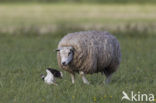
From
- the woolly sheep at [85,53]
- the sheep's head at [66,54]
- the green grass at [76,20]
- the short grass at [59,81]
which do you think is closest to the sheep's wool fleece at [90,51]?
the woolly sheep at [85,53]

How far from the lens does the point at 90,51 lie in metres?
10.8

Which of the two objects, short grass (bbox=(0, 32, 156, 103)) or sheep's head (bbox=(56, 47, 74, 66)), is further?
sheep's head (bbox=(56, 47, 74, 66))

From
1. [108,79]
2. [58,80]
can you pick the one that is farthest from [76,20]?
[58,80]

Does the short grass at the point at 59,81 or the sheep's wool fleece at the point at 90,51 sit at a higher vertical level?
the sheep's wool fleece at the point at 90,51

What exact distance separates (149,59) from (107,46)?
18.7 ft

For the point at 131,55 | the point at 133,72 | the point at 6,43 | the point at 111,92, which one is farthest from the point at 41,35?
the point at 111,92

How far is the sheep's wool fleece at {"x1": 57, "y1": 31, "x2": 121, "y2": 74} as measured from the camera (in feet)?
35.1

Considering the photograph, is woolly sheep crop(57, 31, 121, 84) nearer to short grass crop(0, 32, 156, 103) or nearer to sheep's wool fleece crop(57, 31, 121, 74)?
sheep's wool fleece crop(57, 31, 121, 74)

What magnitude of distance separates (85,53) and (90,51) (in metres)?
0.15

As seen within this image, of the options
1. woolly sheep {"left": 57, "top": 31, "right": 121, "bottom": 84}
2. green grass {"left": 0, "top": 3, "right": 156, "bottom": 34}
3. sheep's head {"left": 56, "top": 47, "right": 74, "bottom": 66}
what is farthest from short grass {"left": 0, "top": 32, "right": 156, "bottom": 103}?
green grass {"left": 0, "top": 3, "right": 156, "bottom": 34}

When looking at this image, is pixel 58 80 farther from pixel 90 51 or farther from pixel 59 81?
pixel 90 51

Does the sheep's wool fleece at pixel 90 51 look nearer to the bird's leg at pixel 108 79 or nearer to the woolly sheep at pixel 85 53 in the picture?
the woolly sheep at pixel 85 53

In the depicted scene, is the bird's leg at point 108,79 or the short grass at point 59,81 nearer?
the short grass at point 59,81

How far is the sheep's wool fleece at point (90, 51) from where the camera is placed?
1071 cm
